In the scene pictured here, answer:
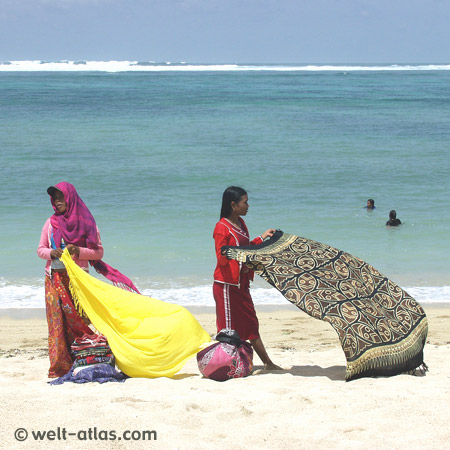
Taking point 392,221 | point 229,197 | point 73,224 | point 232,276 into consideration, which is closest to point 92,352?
Answer: point 73,224

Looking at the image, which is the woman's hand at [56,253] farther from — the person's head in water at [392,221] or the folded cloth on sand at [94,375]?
the person's head in water at [392,221]

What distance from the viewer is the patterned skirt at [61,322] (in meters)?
5.15

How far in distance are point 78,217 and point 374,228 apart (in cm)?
939

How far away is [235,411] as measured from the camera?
13.7 feet

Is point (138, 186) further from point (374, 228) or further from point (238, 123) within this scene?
point (238, 123)

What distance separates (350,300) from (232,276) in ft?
2.86

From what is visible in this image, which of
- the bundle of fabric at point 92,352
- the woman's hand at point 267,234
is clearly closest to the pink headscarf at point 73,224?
the bundle of fabric at point 92,352

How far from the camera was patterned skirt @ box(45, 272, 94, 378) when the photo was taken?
515 cm

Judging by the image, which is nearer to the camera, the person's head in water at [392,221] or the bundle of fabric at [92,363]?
the bundle of fabric at [92,363]

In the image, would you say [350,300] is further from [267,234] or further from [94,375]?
[94,375]

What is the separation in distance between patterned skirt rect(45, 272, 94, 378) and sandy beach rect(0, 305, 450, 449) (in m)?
0.19

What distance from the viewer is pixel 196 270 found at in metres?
10.7

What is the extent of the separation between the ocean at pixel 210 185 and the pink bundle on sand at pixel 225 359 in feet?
13.1

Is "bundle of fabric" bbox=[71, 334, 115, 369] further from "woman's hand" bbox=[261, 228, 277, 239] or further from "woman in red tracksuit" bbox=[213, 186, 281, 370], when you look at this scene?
"woman's hand" bbox=[261, 228, 277, 239]
